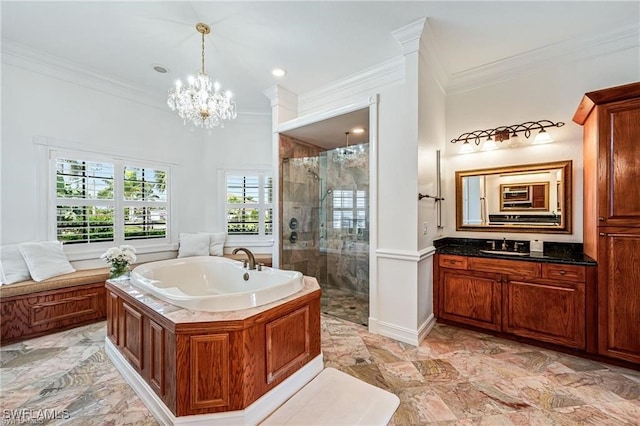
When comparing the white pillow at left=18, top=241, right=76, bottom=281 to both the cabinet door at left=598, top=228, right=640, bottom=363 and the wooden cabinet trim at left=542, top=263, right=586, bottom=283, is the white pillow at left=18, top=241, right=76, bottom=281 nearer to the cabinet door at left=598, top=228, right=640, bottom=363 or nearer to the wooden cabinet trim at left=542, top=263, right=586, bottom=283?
the wooden cabinet trim at left=542, top=263, right=586, bottom=283

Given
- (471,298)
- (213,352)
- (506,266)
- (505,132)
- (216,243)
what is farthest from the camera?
(216,243)

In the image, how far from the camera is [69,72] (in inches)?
132

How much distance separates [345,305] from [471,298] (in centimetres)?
158

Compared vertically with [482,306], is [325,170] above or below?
above

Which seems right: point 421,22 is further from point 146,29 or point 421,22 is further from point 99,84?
point 99,84

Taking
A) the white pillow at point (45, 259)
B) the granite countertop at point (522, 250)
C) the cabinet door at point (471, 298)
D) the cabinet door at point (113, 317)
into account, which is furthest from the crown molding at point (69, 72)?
the cabinet door at point (471, 298)

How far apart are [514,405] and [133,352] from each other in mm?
2729

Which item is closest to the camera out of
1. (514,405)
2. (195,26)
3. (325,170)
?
(514,405)

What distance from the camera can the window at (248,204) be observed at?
4.81 metres

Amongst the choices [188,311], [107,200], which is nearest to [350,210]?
[188,311]

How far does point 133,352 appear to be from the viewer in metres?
2.04

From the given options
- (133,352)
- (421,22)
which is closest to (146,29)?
(421,22)

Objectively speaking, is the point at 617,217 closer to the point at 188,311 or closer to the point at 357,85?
the point at 357,85

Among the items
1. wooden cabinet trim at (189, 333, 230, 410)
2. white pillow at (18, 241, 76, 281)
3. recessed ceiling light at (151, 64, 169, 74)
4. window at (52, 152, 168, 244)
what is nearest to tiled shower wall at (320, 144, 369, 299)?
recessed ceiling light at (151, 64, 169, 74)
